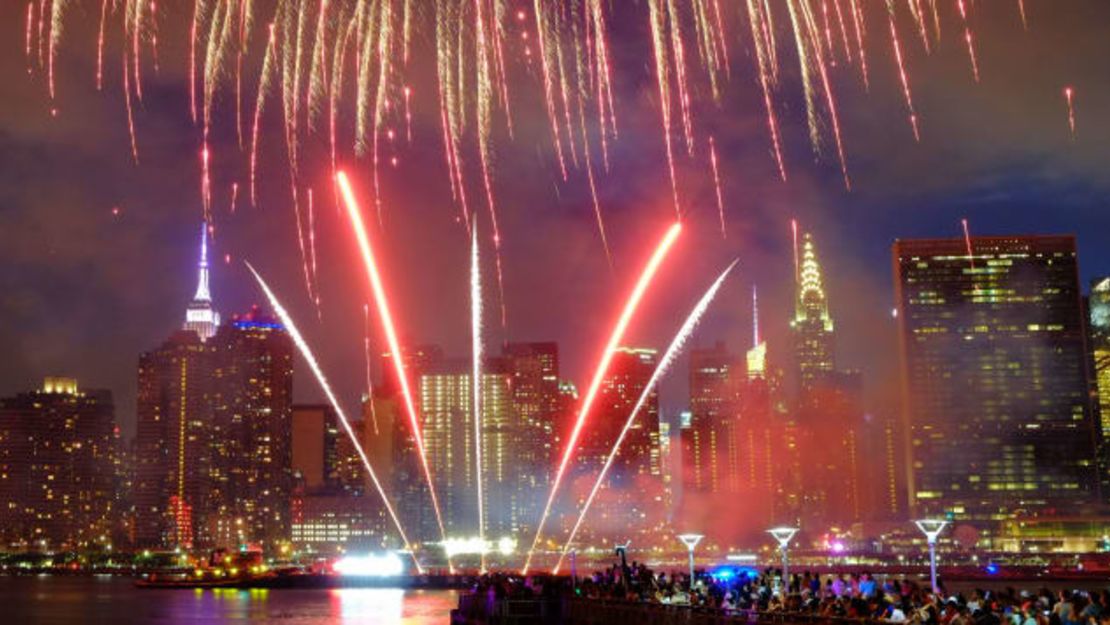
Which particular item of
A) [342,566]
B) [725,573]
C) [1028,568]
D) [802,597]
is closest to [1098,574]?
[1028,568]

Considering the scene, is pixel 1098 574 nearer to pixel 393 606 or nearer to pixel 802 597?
pixel 393 606

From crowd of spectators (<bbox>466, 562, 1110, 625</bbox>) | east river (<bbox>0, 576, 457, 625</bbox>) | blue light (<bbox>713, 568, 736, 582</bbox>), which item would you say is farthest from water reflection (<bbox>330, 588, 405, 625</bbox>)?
crowd of spectators (<bbox>466, 562, 1110, 625</bbox>)

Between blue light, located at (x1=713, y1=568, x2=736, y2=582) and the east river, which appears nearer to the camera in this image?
blue light, located at (x1=713, y1=568, x2=736, y2=582)

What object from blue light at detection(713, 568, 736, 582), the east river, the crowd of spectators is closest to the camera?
the crowd of spectators

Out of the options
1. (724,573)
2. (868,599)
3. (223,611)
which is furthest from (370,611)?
(868,599)

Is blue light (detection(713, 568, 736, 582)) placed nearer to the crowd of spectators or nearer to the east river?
the crowd of spectators

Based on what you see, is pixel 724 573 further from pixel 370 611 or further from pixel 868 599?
pixel 868 599

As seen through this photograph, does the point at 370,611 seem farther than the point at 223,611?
No

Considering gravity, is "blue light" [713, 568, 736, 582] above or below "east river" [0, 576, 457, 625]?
above

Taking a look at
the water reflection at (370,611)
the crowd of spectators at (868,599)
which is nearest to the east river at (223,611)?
the water reflection at (370,611)
